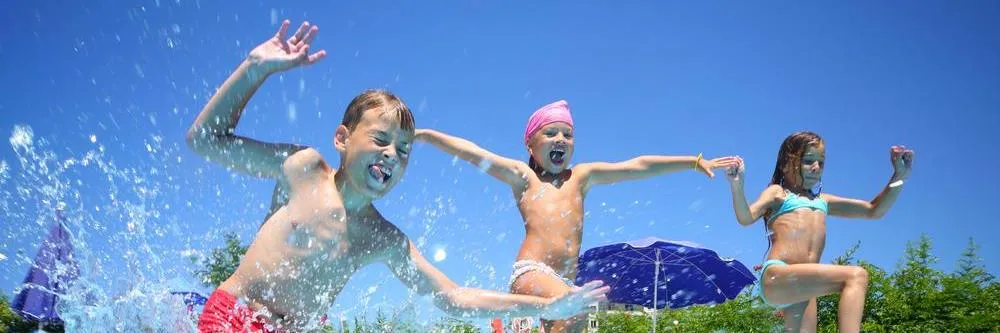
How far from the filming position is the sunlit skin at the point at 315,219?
350 centimetres

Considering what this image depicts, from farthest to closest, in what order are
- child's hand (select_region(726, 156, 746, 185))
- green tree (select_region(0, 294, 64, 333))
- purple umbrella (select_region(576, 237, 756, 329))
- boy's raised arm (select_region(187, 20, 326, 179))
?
1. green tree (select_region(0, 294, 64, 333))
2. purple umbrella (select_region(576, 237, 756, 329))
3. child's hand (select_region(726, 156, 746, 185))
4. boy's raised arm (select_region(187, 20, 326, 179))

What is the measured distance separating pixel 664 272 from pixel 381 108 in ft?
39.3

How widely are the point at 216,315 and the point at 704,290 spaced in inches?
524

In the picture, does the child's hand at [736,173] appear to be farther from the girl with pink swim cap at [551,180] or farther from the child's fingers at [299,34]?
the child's fingers at [299,34]

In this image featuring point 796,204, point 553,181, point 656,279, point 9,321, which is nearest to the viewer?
point 553,181

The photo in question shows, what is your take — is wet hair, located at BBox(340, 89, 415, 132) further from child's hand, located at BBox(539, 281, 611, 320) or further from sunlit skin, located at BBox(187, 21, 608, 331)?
child's hand, located at BBox(539, 281, 611, 320)

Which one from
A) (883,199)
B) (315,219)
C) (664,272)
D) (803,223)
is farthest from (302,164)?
(664,272)

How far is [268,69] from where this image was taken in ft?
11.5

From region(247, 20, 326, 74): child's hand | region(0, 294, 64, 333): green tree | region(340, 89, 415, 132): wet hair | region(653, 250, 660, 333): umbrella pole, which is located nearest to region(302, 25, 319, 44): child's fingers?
region(247, 20, 326, 74): child's hand

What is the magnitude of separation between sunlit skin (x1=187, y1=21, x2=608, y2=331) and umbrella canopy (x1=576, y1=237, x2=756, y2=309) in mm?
10298

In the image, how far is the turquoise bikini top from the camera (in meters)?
6.11

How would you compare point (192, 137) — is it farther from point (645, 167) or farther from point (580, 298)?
point (645, 167)

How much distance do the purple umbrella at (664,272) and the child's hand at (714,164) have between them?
764cm

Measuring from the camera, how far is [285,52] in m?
3.61
